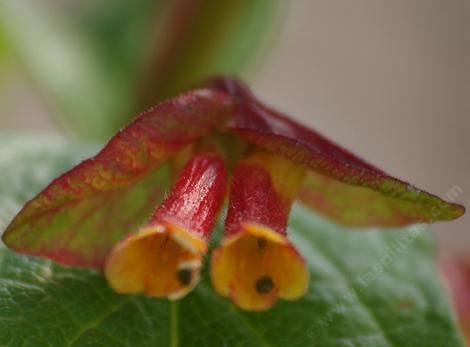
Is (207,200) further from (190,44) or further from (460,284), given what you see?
(190,44)

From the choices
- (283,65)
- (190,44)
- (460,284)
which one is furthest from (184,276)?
(283,65)

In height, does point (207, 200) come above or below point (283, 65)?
above

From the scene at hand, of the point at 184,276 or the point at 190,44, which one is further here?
the point at 190,44

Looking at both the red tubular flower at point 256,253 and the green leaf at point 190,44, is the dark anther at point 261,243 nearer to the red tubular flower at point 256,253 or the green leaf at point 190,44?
the red tubular flower at point 256,253

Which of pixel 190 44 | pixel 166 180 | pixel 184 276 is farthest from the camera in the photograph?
pixel 190 44

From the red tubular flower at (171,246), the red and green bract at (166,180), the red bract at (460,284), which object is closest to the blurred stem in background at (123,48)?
the red bract at (460,284)

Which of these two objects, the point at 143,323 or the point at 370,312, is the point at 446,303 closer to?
the point at 370,312
